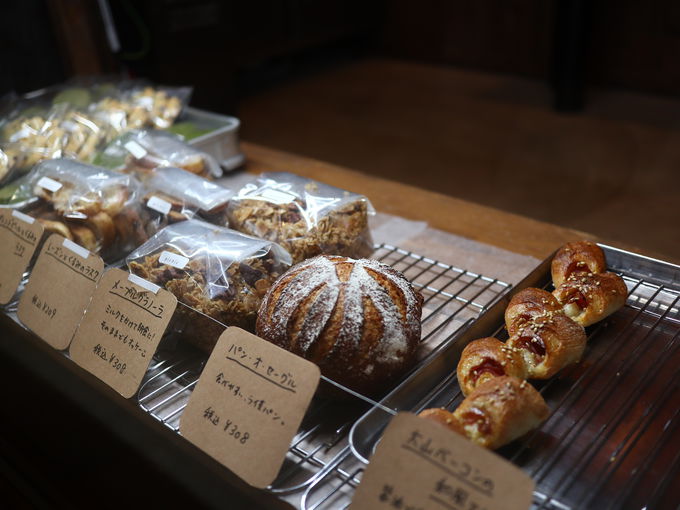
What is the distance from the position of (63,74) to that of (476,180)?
6.32 feet

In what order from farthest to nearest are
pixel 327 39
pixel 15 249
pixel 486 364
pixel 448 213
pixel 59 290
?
1. pixel 327 39
2. pixel 448 213
3. pixel 15 249
4. pixel 59 290
5. pixel 486 364

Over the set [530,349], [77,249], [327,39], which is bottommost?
[327,39]

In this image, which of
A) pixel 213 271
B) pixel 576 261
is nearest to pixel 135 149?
pixel 213 271

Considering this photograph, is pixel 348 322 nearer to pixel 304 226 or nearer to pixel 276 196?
pixel 304 226

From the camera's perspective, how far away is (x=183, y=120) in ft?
6.36

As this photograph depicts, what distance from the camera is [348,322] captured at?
889 mm

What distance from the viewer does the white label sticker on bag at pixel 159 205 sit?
1332mm

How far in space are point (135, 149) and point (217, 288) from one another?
2.23 ft

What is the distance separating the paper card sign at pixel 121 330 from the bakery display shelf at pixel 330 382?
0.06m

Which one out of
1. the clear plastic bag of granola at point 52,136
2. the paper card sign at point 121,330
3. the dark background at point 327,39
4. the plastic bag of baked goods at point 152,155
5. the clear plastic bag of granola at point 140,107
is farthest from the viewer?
the dark background at point 327,39

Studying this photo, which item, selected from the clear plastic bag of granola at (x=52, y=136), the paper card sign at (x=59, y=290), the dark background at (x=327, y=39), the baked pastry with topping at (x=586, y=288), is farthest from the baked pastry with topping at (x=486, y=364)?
the dark background at (x=327, y=39)

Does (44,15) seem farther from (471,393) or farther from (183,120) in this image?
(471,393)

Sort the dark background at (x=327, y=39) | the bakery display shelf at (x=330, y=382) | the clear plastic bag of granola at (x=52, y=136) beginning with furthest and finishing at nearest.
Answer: the dark background at (x=327, y=39) < the clear plastic bag of granola at (x=52, y=136) < the bakery display shelf at (x=330, y=382)

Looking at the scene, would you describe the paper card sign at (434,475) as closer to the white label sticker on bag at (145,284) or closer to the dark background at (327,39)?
the white label sticker on bag at (145,284)
